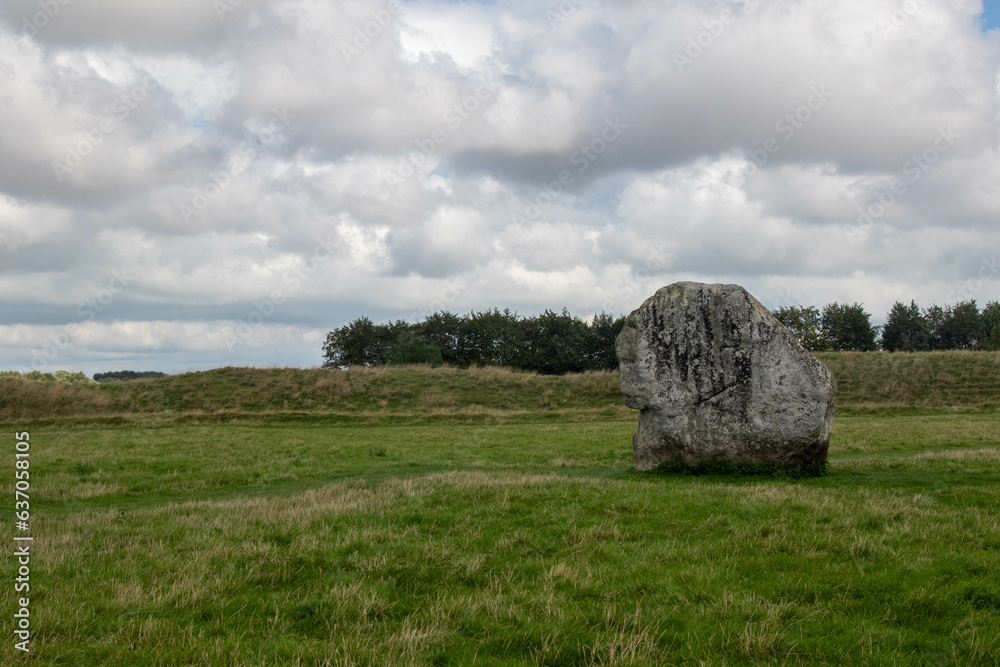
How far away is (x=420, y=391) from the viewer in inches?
2032

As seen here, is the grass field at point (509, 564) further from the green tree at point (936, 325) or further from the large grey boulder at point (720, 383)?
the green tree at point (936, 325)

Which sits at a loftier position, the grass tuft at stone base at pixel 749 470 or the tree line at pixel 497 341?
the tree line at pixel 497 341

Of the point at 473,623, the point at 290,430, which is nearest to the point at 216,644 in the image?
the point at 473,623

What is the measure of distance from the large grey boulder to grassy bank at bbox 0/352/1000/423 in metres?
24.9

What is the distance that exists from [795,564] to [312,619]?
598cm

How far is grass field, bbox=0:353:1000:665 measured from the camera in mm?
6645

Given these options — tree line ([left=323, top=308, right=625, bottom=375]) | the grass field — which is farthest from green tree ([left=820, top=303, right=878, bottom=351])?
the grass field

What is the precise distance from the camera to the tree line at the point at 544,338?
8700 centimetres

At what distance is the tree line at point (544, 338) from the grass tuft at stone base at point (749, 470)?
194 feet

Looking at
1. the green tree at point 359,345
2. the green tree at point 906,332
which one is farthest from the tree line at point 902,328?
the green tree at point 359,345

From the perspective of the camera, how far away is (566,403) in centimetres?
5072

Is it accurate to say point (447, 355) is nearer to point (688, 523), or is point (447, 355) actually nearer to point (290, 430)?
point (290, 430)

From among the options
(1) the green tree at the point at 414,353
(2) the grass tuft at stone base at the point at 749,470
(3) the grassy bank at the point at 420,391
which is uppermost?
(1) the green tree at the point at 414,353

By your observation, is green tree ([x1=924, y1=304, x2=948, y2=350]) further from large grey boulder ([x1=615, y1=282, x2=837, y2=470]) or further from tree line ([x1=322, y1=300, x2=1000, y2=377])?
large grey boulder ([x1=615, y1=282, x2=837, y2=470])
